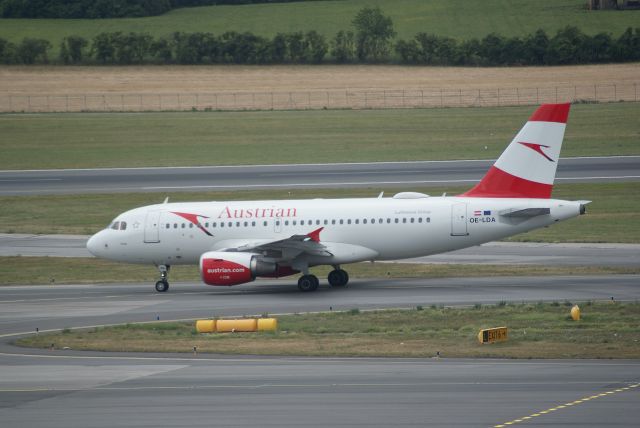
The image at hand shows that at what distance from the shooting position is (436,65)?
127875 mm

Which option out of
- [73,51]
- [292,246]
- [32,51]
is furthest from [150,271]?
[32,51]

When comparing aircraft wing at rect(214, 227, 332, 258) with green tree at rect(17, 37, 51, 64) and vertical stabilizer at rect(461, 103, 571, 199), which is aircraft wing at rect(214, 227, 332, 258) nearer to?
vertical stabilizer at rect(461, 103, 571, 199)

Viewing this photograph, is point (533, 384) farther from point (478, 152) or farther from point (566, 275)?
point (478, 152)

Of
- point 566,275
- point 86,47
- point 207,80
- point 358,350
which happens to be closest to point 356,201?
point 566,275

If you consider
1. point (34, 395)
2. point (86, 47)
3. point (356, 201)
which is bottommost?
point (34, 395)

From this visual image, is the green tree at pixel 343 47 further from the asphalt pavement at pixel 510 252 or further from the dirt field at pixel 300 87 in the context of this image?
the asphalt pavement at pixel 510 252

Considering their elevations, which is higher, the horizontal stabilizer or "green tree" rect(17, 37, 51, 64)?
"green tree" rect(17, 37, 51, 64)

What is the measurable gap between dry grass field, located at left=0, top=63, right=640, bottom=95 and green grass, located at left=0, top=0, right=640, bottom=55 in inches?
558

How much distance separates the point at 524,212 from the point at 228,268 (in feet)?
37.5

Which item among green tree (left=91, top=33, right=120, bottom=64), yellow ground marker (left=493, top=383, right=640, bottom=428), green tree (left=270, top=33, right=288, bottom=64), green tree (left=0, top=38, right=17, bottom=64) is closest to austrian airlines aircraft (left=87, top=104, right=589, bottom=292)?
yellow ground marker (left=493, top=383, right=640, bottom=428)

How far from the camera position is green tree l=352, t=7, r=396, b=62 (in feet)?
438

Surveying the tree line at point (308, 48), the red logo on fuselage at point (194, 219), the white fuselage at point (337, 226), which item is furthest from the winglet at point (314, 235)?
the tree line at point (308, 48)

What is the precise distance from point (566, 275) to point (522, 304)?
22.4 ft

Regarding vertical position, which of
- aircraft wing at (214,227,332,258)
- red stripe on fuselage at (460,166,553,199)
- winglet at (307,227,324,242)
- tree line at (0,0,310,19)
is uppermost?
tree line at (0,0,310,19)
